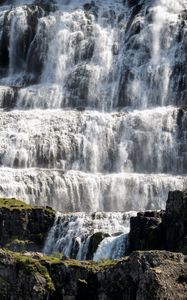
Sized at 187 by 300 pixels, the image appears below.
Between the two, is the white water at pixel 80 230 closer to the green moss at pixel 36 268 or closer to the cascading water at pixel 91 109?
the cascading water at pixel 91 109

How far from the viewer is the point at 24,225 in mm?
88625

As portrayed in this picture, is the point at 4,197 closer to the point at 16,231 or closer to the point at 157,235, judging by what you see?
the point at 16,231

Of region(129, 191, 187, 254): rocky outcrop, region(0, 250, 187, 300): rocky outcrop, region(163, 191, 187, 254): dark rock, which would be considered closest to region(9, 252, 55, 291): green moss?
region(0, 250, 187, 300): rocky outcrop

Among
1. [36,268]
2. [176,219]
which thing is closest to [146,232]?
[176,219]

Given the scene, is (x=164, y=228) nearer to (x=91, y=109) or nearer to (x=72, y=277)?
(x=72, y=277)

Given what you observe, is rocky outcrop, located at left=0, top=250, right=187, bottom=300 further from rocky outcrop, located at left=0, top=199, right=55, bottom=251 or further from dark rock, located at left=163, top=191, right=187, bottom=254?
Answer: rocky outcrop, located at left=0, top=199, right=55, bottom=251

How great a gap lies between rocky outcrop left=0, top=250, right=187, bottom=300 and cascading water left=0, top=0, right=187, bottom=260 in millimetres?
27288

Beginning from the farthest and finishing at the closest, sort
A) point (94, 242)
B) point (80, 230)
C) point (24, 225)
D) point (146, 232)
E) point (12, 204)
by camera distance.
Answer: point (12, 204) → point (24, 225) → point (80, 230) → point (94, 242) → point (146, 232)

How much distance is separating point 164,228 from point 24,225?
18424 millimetres

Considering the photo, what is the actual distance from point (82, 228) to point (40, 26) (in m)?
56.7

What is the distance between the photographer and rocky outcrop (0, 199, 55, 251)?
87875mm

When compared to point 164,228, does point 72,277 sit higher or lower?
lower

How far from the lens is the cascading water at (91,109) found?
10106 cm

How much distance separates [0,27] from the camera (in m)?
137
